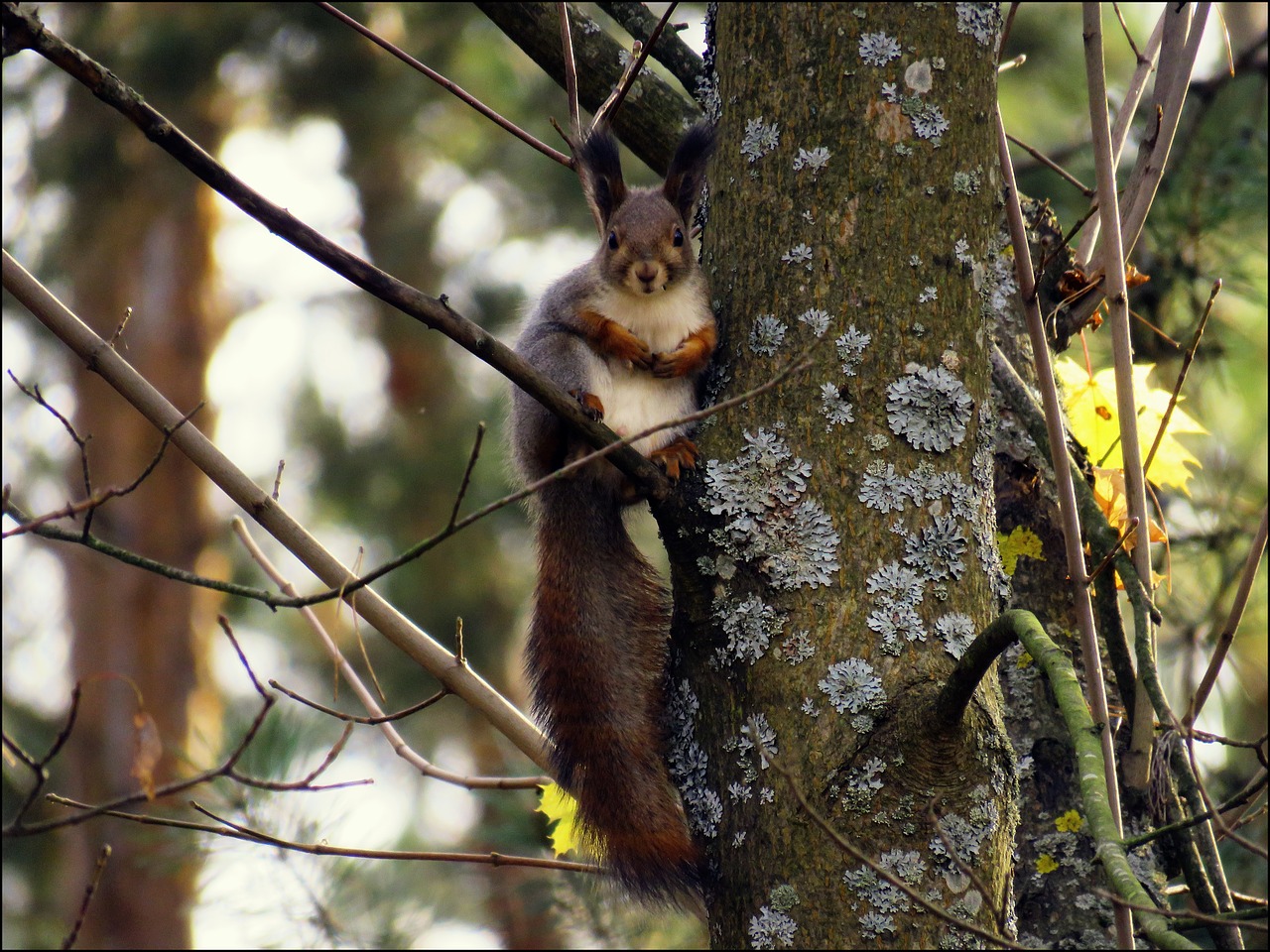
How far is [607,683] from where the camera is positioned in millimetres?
1804

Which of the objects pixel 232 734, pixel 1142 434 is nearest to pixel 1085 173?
pixel 1142 434

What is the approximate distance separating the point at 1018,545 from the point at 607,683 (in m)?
0.78

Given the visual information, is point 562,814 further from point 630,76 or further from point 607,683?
point 630,76

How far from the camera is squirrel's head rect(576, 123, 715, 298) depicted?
2.12 meters

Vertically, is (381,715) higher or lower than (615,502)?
lower

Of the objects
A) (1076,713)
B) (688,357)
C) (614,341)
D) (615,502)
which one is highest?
(614,341)

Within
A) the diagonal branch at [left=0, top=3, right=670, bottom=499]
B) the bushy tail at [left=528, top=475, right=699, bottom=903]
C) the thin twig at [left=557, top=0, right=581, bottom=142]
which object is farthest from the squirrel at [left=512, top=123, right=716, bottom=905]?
the diagonal branch at [left=0, top=3, right=670, bottom=499]

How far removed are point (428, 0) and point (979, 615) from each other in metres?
4.76

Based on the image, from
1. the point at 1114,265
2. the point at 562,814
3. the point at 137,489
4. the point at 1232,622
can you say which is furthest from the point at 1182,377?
the point at 137,489

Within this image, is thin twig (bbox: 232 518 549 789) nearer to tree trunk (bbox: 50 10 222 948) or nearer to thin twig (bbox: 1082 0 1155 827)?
thin twig (bbox: 1082 0 1155 827)

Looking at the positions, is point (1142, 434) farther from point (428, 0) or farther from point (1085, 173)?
point (428, 0)

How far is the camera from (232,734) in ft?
12.3

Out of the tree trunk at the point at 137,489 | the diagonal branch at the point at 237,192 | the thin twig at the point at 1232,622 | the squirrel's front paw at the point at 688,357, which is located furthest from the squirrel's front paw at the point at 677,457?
the tree trunk at the point at 137,489

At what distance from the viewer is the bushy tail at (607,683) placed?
1.60 meters
